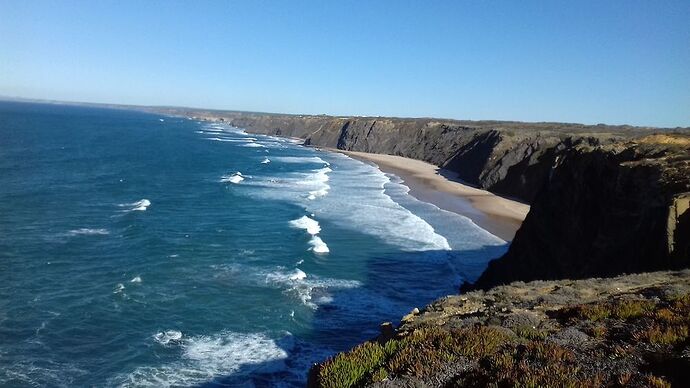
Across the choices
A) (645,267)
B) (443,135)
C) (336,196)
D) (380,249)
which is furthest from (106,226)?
(443,135)

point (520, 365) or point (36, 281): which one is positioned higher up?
point (520, 365)

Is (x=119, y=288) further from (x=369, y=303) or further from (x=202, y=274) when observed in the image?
(x=369, y=303)

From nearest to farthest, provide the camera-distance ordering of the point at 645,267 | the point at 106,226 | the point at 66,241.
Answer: the point at 645,267, the point at 66,241, the point at 106,226

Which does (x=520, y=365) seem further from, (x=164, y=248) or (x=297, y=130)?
(x=297, y=130)

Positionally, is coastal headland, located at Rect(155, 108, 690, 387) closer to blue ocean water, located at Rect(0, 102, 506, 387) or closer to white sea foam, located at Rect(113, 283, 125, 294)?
blue ocean water, located at Rect(0, 102, 506, 387)

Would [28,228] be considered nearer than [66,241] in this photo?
No

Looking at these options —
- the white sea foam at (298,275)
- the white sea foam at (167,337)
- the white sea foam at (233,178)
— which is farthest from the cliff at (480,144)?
the white sea foam at (167,337)

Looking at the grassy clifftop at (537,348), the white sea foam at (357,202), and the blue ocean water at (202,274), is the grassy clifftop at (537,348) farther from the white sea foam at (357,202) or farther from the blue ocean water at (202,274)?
the white sea foam at (357,202)
